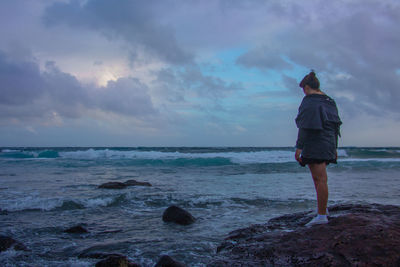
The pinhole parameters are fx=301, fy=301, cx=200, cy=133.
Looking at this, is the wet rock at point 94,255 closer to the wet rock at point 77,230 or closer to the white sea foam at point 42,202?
the wet rock at point 77,230

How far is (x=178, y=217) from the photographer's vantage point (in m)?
6.20

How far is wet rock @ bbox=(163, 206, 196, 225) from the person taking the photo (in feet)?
20.2

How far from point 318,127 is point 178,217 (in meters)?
3.56

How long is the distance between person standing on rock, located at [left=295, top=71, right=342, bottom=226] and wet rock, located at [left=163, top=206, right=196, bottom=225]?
2.88 m

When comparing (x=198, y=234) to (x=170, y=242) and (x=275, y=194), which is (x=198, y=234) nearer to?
(x=170, y=242)

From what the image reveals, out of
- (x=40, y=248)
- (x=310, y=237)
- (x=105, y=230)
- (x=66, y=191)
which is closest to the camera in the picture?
(x=310, y=237)

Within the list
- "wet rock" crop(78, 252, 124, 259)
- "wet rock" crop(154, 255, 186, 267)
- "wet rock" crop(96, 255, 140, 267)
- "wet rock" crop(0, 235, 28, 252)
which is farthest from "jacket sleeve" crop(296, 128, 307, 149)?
"wet rock" crop(0, 235, 28, 252)

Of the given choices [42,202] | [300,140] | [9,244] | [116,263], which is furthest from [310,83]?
[42,202]

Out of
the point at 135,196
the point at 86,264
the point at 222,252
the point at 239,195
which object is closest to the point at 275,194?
the point at 239,195

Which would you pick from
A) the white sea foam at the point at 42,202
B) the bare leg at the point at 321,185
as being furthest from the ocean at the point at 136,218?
the bare leg at the point at 321,185

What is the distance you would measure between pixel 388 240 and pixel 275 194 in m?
6.57

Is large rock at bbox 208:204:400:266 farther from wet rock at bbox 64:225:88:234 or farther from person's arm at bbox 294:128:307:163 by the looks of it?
wet rock at bbox 64:225:88:234

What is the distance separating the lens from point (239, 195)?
953 cm

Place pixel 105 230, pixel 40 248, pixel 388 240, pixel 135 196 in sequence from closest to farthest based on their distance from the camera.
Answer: pixel 388 240 → pixel 40 248 → pixel 105 230 → pixel 135 196
